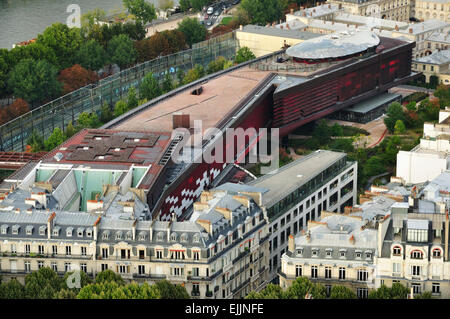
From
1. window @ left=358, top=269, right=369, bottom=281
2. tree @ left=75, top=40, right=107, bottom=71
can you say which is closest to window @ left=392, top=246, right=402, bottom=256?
window @ left=358, top=269, right=369, bottom=281

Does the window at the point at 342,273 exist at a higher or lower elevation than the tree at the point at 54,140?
higher

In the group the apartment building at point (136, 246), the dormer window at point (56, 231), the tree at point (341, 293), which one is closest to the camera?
the tree at point (341, 293)

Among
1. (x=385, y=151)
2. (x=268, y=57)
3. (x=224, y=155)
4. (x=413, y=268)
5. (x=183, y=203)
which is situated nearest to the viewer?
(x=413, y=268)

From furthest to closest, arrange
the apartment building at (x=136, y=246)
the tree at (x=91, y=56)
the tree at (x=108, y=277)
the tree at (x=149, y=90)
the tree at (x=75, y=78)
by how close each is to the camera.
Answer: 1. the tree at (x=91, y=56)
2. the tree at (x=75, y=78)
3. the tree at (x=149, y=90)
4. the apartment building at (x=136, y=246)
5. the tree at (x=108, y=277)

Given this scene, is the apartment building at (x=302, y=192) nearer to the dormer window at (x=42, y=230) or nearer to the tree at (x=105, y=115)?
the dormer window at (x=42, y=230)

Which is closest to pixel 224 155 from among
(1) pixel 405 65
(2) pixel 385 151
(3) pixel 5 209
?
(2) pixel 385 151

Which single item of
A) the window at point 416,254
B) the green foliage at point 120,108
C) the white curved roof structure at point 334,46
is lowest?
the green foliage at point 120,108

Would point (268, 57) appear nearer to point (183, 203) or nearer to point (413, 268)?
point (183, 203)

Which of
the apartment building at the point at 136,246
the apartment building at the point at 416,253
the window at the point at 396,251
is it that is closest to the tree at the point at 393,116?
the apartment building at the point at 136,246
